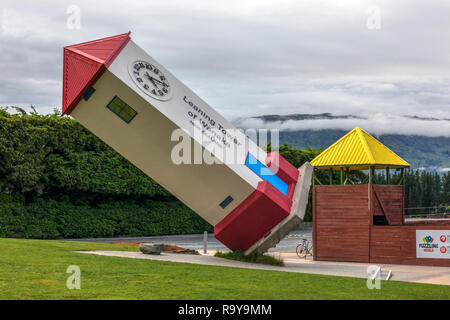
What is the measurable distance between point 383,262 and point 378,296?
12433mm

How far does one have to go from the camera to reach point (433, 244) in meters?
23.9

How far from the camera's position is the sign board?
23.7 meters

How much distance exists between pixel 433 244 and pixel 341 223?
4.10 m

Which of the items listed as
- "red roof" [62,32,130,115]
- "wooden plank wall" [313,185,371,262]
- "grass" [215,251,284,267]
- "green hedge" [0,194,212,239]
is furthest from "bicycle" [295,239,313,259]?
"red roof" [62,32,130,115]

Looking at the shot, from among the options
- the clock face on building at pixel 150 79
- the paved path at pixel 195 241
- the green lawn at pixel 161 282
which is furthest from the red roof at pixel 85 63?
the paved path at pixel 195 241

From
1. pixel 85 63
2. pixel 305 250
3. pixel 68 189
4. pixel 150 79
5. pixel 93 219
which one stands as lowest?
pixel 305 250

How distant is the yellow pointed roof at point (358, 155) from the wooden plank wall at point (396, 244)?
9.95ft

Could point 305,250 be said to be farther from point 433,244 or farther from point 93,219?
point 93,219

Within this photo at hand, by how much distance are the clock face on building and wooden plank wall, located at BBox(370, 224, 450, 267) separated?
12.7m

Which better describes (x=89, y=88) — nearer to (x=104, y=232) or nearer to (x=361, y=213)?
(x=361, y=213)

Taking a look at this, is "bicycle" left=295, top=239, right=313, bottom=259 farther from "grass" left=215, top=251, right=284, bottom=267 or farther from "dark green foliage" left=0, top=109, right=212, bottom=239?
"dark green foliage" left=0, top=109, right=212, bottom=239

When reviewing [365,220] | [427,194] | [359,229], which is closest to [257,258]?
[359,229]
